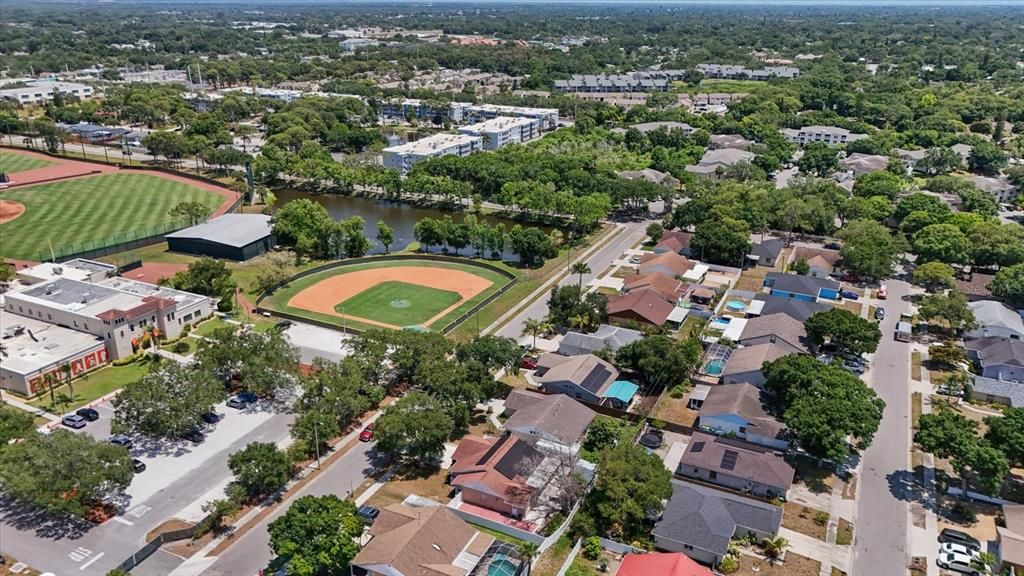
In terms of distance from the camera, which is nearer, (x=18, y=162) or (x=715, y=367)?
(x=715, y=367)

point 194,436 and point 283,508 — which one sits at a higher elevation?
point 194,436

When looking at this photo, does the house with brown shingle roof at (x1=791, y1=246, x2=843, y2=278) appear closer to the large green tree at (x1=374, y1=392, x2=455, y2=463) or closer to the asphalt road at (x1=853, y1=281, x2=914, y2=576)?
the asphalt road at (x1=853, y1=281, x2=914, y2=576)

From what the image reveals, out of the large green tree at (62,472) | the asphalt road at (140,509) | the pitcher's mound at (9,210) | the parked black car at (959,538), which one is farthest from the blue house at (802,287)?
the pitcher's mound at (9,210)

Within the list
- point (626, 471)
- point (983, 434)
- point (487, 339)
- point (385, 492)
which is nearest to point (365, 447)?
point (385, 492)

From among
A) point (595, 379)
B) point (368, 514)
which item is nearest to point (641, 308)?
point (595, 379)

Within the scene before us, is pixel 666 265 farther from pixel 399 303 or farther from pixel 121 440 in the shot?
pixel 121 440

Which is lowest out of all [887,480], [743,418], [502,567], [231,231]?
[887,480]
